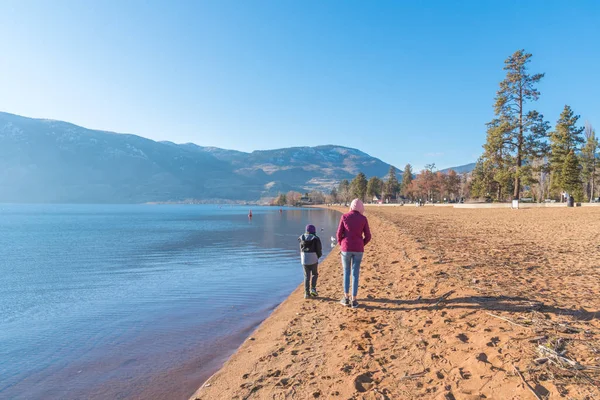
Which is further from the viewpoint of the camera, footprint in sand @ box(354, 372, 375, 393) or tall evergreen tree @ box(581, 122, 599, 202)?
tall evergreen tree @ box(581, 122, 599, 202)

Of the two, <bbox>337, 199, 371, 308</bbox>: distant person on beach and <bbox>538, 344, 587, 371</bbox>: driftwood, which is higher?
<bbox>337, 199, 371, 308</bbox>: distant person on beach

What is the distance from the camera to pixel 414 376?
4438mm

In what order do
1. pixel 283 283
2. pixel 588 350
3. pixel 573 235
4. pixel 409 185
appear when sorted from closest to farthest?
pixel 588 350, pixel 283 283, pixel 573 235, pixel 409 185

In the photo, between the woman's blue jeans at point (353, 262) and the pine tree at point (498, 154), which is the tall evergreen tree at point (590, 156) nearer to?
the pine tree at point (498, 154)

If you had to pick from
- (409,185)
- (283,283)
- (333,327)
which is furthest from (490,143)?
(409,185)

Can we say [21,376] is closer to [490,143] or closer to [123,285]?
[123,285]

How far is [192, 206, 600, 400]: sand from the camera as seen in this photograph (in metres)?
4.01

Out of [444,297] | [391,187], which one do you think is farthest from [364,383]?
[391,187]

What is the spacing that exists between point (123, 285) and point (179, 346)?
8251 mm

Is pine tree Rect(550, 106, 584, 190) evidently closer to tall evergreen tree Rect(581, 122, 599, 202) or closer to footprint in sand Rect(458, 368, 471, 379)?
tall evergreen tree Rect(581, 122, 599, 202)

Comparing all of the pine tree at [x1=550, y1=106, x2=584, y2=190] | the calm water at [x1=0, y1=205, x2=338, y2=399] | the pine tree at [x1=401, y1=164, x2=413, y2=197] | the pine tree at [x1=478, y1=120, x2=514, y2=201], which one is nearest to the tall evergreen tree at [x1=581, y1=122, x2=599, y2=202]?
the pine tree at [x1=550, y1=106, x2=584, y2=190]

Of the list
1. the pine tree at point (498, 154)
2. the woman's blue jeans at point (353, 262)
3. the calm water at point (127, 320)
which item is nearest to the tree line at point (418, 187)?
the pine tree at point (498, 154)

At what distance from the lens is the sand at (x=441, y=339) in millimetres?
4012

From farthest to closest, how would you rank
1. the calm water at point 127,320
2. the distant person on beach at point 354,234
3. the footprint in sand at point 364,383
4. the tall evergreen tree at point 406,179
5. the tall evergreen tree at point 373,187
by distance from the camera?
the tall evergreen tree at point 373,187
the tall evergreen tree at point 406,179
the distant person on beach at point 354,234
the calm water at point 127,320
the footprint in sand at point 364,383
